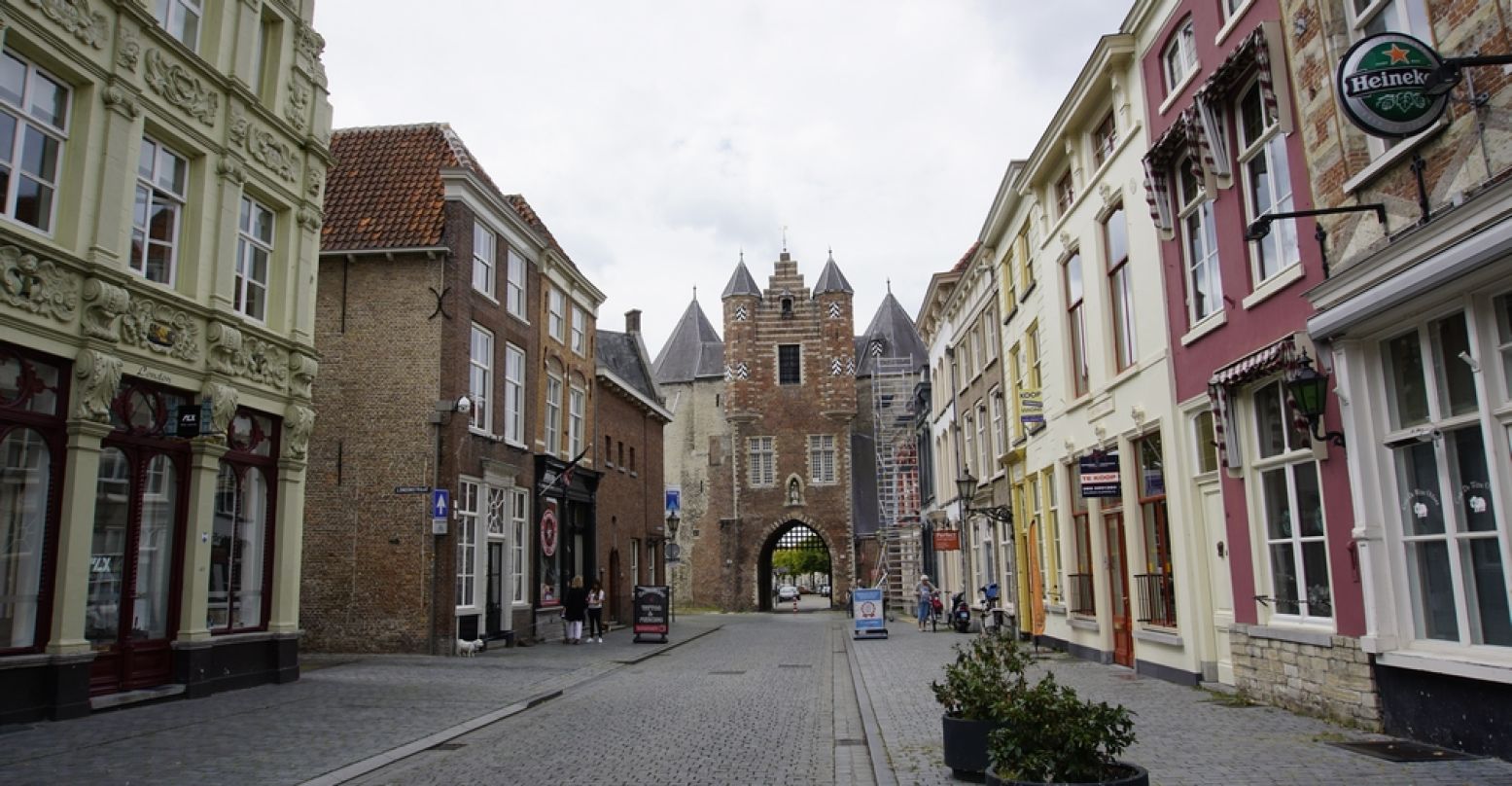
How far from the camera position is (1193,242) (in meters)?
12.9

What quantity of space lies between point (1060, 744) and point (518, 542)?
783 inches

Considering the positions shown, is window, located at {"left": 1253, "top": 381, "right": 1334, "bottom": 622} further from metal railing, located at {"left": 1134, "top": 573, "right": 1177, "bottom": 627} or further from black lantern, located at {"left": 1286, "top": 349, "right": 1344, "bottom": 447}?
metal railing, located at {"left": 1134, "top": 573, "right": 1177, "bottom": 627}

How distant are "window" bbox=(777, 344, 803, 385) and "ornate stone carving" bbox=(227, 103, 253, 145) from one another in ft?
131

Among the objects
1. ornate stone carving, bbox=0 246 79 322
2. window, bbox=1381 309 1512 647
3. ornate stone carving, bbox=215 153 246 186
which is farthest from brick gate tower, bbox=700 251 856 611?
window, bbox=1381 309 1512 647

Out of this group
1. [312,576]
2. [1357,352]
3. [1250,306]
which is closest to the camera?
[1357,352]

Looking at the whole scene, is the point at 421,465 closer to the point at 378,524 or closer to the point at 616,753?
the point at 378,524

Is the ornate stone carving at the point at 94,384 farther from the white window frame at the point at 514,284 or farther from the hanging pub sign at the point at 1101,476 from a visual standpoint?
the hanging pub sign at the point at 1101,476

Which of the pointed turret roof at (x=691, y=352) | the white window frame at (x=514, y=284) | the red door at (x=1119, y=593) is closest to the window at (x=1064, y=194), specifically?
the red door at (x=1119, y=593)

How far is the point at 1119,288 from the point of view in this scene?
618 inches

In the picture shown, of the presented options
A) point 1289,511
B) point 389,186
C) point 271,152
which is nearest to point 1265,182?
point 1289,511

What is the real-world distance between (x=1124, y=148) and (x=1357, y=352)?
680cm

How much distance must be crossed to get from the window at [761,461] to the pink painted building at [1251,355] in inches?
1555

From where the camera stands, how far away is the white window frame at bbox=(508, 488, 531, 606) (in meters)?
23.8

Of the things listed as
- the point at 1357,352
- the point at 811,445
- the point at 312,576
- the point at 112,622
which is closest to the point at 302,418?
the point at 112,622
